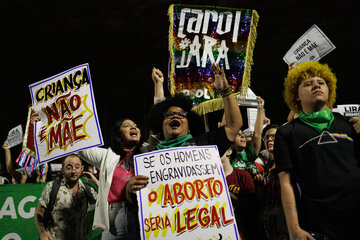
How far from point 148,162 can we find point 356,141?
1.13 metres

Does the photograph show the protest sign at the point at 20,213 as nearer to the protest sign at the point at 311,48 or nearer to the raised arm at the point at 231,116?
the raised arm at the point at 231,116

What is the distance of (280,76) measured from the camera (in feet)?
25.5

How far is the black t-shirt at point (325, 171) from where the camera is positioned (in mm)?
1717

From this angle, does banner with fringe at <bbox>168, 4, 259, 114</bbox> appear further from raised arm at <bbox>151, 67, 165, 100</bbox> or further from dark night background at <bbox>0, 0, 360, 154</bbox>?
dark night background at <bbox>0, 0, 360, 154</bbox>

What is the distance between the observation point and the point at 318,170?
5.92ft

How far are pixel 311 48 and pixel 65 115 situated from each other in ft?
7.61

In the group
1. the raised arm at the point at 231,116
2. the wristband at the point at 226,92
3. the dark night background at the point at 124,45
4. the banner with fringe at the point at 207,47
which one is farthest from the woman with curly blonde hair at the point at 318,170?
the dark night background at the point at 124,45

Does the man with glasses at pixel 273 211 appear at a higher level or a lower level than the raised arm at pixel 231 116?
lower

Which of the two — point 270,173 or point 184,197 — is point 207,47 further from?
point 184,197

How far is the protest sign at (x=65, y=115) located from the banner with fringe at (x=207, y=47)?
754 millimetres

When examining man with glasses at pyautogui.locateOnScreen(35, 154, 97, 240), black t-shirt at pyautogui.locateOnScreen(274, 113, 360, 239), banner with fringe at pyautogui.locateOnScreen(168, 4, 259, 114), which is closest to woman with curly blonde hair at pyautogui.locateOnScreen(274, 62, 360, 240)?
black t-shirt at pyautogui.locateOnScreen(274, 113, 360, 239)

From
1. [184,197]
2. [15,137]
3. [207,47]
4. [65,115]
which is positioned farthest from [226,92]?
[15,137]

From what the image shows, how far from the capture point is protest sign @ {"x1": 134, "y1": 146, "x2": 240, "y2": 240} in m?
1.92

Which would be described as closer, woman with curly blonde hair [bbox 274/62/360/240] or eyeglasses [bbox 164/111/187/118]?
woman with curly blonde hair [bbox 274/62/360/240]
